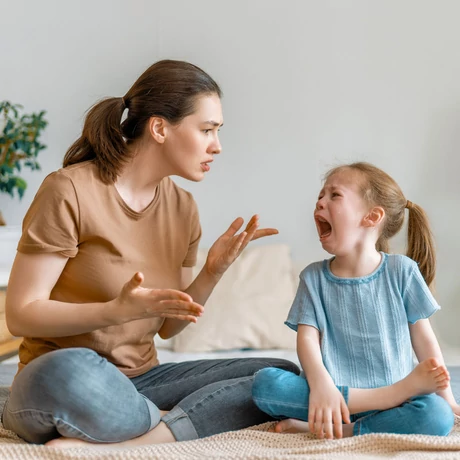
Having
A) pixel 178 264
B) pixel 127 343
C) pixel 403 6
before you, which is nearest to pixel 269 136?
pixel 403 6

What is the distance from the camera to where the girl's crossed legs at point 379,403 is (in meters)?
1.31

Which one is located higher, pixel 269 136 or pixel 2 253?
pixel 269 136

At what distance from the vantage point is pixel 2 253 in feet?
8.23

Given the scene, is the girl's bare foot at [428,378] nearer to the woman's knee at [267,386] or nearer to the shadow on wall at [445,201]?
the woman's knee at [267,386]

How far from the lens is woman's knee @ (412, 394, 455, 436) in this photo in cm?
133

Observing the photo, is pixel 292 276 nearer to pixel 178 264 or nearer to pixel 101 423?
pixel 178 264

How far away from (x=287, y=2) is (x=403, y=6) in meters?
0.44

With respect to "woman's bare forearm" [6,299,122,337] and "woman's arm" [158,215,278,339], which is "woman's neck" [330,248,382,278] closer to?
"woman's arm" [158,215,278,339]

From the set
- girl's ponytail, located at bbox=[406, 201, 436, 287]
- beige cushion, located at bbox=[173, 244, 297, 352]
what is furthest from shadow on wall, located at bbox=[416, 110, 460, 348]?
girl's ponytail, located at bbox=[406, 201, 436, 287]

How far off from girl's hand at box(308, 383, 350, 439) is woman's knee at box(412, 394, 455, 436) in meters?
0.13

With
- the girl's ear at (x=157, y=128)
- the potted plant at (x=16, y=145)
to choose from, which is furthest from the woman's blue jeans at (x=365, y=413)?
the potted plant at (x=16, y=145)

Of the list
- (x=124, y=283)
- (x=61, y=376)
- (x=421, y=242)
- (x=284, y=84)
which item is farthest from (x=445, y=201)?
(x=61, y=376)

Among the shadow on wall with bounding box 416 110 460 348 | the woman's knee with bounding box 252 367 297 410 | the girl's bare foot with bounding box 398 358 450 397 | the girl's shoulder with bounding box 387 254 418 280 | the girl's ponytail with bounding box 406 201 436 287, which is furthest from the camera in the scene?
the shadow on wall with bounding box 416 110 460 348

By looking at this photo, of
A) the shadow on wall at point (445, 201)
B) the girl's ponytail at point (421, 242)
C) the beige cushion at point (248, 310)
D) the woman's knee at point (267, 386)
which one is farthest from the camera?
the shadow on wall at point (445, 201)
